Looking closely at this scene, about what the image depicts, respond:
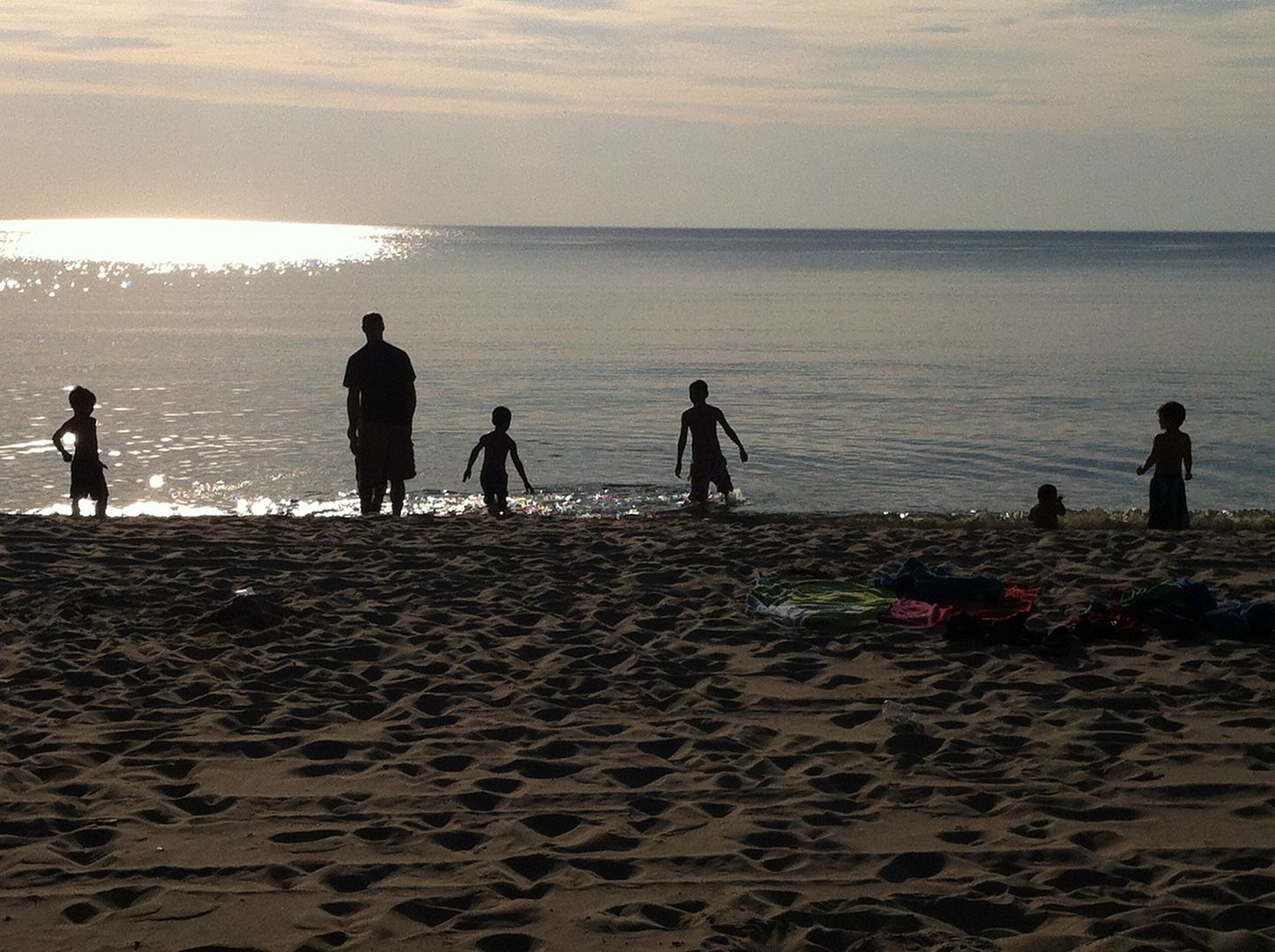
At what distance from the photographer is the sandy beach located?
Result: 4477 mm

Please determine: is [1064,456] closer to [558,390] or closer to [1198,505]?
[1198,505]

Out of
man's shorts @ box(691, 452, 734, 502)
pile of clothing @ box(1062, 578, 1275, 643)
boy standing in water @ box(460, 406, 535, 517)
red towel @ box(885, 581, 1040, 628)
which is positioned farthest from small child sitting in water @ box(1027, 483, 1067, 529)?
boy standing in water @ box(460, 406, 535, 517)

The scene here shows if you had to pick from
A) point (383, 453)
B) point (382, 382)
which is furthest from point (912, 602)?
point (383, 453)

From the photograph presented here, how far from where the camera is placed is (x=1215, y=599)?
8695 millimetres

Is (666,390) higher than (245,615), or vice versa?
(666,390)

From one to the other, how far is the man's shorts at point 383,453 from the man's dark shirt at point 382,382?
0.10 metres

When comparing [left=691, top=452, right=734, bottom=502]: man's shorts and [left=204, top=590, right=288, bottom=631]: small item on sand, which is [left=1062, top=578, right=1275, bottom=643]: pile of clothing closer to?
[left=204, top=590, right=288, bottom=631]: small item on sand

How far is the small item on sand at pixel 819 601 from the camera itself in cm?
816

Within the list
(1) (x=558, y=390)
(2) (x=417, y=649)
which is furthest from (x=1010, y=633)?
(1) (x=558, y=390)

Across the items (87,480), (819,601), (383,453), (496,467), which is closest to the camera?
(819,601)

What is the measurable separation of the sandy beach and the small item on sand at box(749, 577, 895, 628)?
0.13 meters

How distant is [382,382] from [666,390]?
18960mm

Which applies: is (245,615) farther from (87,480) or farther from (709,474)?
(709,474)

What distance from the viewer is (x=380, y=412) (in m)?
12.4
